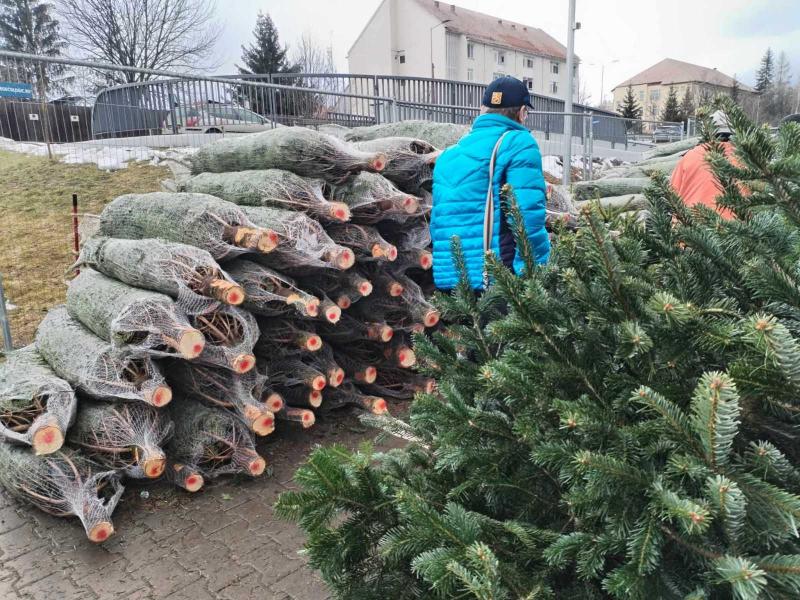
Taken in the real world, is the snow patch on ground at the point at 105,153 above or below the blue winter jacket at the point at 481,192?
above

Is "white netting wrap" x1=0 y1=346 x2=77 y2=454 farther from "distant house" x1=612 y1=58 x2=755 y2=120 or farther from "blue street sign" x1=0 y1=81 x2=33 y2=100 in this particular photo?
"distant house" x1=612 y1=58 x2=755 y2=120

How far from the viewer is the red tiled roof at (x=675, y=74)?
73188 millimetres

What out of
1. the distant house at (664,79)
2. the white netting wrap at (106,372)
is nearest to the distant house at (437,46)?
the distant house at (664,79)

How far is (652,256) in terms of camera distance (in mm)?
1587

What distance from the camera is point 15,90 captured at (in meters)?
7.35

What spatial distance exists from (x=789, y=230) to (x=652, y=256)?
383 mm

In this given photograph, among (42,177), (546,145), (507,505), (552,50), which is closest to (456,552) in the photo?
(507,505)

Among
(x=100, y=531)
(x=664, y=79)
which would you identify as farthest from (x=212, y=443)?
(x=664, y=79)

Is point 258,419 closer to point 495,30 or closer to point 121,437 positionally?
point 121,437

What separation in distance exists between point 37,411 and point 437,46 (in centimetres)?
4639

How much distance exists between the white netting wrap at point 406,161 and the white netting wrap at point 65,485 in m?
3.30

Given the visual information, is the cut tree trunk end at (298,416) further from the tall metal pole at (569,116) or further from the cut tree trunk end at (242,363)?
the tall metal pole at (569,116)

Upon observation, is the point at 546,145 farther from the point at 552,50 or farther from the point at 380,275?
the point at 552,50

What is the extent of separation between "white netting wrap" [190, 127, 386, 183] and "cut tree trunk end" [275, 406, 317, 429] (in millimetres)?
1894
